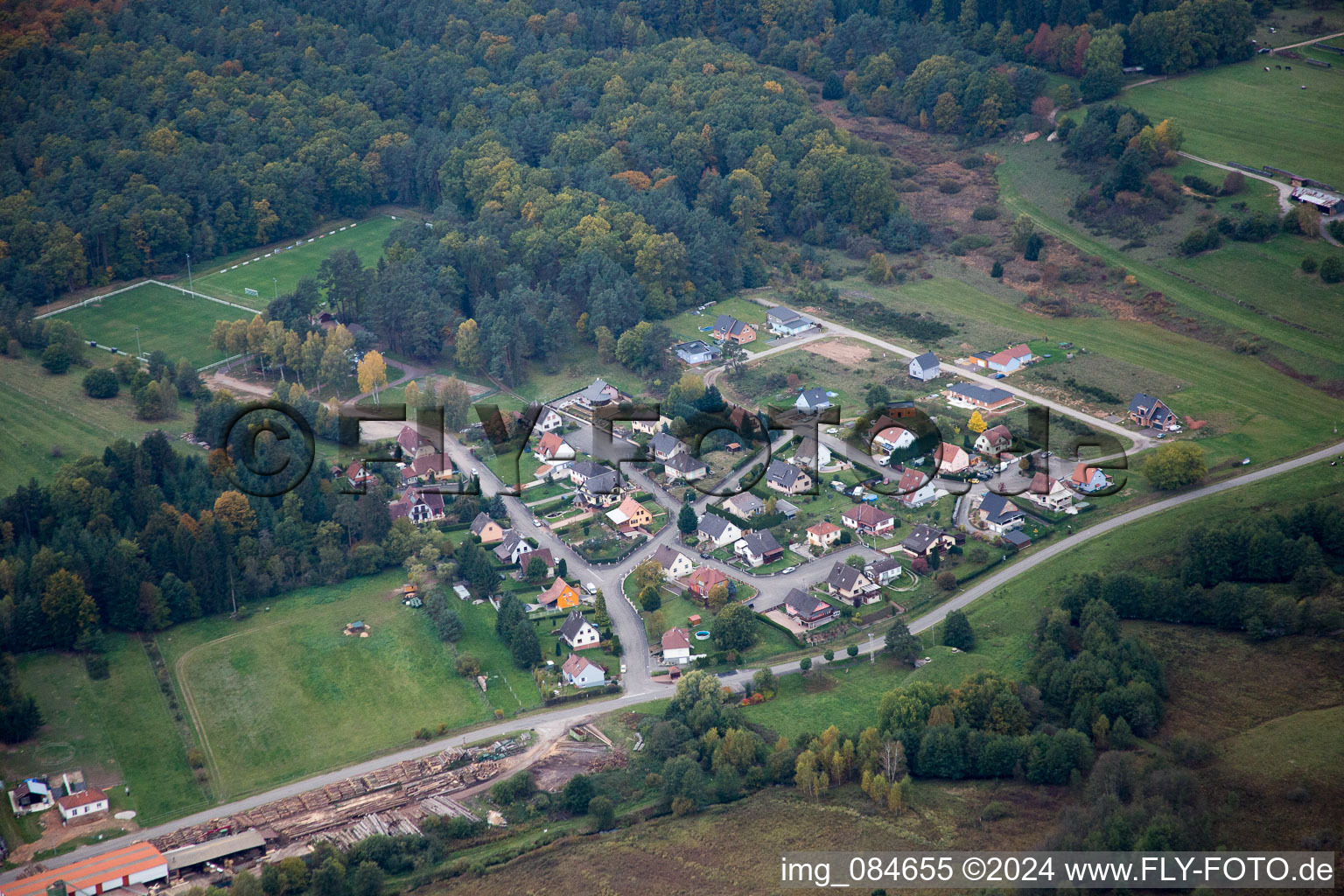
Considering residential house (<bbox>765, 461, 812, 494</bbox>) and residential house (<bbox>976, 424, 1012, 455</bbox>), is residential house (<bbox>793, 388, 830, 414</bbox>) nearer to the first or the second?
residential house (<bbox>765, 461, 812, 494</bbox>)

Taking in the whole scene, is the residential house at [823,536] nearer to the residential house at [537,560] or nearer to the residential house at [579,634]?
the residential house at [579,634]

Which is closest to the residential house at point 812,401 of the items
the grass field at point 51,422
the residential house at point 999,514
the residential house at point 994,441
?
the residential house at point 994,441

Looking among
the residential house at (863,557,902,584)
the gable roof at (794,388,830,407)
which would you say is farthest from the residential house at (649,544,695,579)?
the gable roof at (794,388,830,407)

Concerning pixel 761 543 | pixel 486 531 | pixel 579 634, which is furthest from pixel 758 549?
pixel 486 531

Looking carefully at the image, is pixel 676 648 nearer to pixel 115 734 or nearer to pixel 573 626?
pixel 573 626

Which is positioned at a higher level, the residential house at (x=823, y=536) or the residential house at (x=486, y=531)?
the residential house at (x=823, y=536)

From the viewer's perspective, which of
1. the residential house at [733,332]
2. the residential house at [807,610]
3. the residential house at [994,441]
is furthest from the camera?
the residential house at [733,332]
